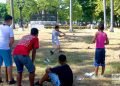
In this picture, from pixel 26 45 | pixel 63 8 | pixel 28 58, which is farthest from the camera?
pixel 63 8

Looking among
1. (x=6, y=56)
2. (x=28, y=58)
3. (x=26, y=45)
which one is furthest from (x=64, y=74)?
(x=6, y=56)

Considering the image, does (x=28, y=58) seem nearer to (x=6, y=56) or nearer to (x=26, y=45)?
(x=26, y=45)

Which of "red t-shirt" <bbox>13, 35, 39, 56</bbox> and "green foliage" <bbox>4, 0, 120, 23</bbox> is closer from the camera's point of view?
"red t-shirt" <bbox>13, 35, 39, 56</bbox>

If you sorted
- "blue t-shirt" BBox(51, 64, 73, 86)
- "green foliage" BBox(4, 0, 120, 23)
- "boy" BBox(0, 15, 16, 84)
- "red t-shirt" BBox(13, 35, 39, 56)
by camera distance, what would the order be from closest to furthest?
1. "blue t-shirt" BBox(51, 64, 73, 86)
2. "red t-shirt" BBox(13, 35, 39, 56)
3. "boy" BBox(0, 15, 16, 84)
4. "green foliage" BBox(4, 0, 120, 23)

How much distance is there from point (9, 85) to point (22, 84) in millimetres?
407

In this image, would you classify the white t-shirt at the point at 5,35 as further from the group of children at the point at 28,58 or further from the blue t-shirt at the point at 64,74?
the blue t-shirt at the point at 64,74

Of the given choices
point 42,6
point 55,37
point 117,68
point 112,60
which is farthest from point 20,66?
point 42,6

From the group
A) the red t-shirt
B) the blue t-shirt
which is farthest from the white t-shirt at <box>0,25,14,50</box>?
the blue t-shirt

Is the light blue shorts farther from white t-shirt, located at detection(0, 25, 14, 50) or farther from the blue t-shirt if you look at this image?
the blue t-shirt

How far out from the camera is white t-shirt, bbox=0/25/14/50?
9.99 meters

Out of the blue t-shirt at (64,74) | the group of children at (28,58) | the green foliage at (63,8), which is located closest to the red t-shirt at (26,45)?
the group of children at (28,58)

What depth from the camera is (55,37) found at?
687 inches

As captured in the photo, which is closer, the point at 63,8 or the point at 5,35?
the point at 5,35

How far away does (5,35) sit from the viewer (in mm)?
9992
